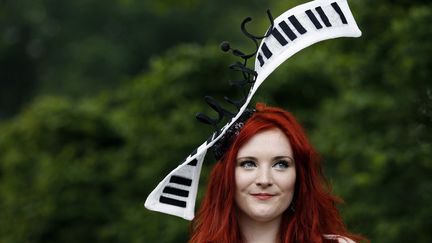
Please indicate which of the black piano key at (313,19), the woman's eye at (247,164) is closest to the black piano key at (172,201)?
the woman's eye at (247,164)

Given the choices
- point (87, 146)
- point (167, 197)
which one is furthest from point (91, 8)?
point (167, 197)

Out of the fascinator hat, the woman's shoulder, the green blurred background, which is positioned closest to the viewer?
the fascinator hat

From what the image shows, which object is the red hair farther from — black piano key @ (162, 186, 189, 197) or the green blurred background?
the green blurred background

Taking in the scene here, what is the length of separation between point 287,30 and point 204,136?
14.5ft

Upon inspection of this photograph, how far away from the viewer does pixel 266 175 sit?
351 centimetres

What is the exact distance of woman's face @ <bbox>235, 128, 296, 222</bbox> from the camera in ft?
11.6

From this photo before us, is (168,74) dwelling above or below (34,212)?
above

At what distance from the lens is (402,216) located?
6625mm

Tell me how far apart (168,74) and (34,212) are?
5.88 ft

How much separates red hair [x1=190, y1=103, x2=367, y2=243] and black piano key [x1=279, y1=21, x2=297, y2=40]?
26 centimetres

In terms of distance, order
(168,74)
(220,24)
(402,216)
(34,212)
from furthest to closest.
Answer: (220,24)
(34,212)
(168,74)
(402,216)

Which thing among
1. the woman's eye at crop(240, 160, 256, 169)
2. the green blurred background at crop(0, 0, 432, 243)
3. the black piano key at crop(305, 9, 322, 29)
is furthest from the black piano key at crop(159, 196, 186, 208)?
the green blurred background at crop(0, 0, 432, 243)

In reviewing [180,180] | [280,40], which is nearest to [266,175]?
[180,180]

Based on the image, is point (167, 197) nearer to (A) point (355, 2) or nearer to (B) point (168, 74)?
(A) point (355, 2)
